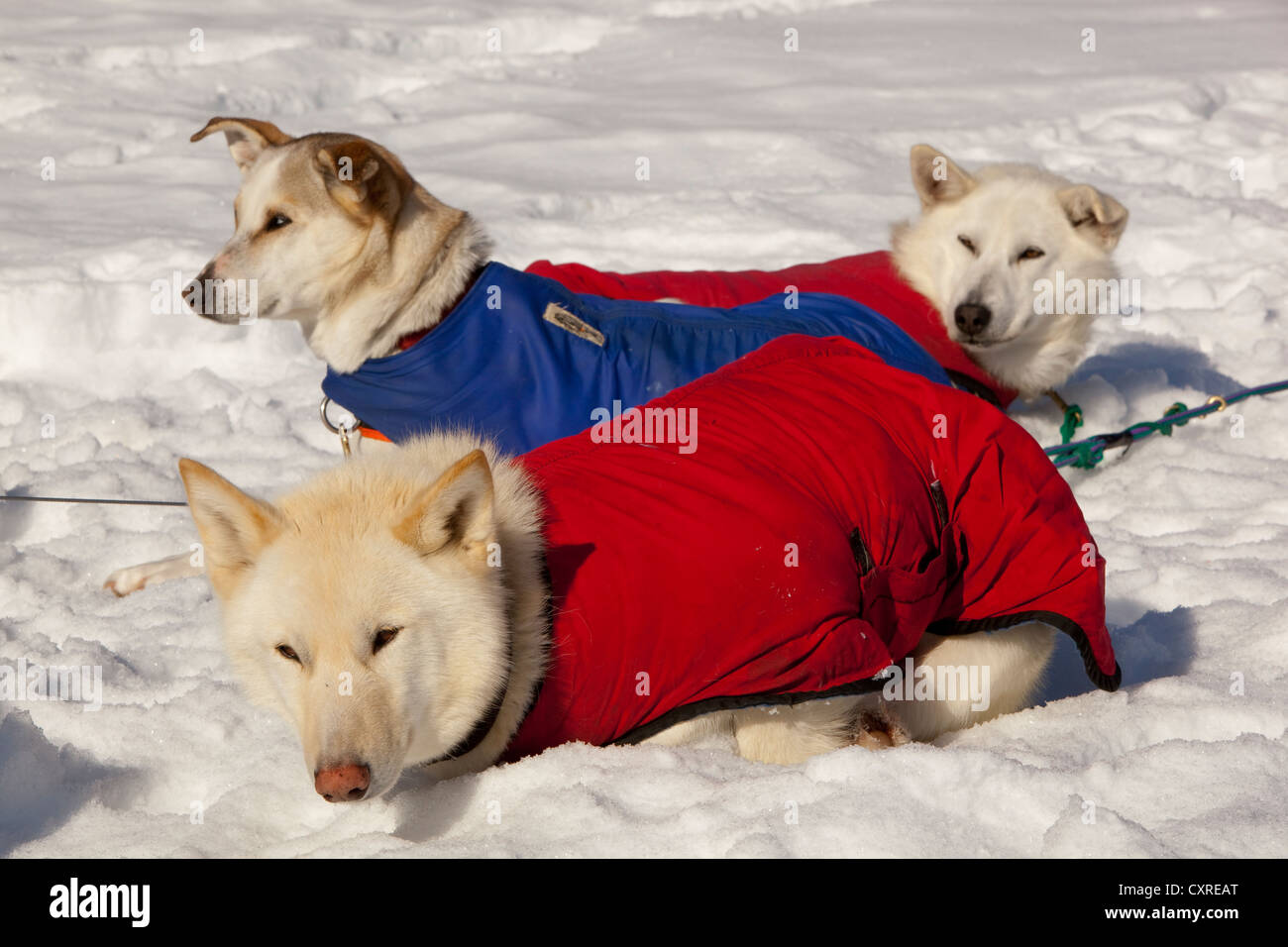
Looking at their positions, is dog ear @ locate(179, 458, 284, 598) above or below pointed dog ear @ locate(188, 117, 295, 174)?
below

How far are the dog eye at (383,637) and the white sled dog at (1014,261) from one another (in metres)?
3.35

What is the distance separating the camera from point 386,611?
2.43 meters

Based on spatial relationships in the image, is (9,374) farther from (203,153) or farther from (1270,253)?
(1270,253)

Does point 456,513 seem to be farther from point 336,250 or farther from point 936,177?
point 936,177

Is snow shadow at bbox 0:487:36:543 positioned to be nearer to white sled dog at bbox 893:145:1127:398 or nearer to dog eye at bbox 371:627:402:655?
dog eye at bbox 371:627:402:655

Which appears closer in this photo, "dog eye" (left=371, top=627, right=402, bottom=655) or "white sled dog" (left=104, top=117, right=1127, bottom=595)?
"dog eye" (left=371, top=627, right=402, bottom=655)

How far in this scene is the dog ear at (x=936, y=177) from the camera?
543 cm

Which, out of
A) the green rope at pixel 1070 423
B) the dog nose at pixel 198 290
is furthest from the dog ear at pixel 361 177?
the green rope at pixel 1070 423

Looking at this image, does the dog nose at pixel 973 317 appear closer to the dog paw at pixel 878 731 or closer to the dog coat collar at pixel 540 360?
the dog coat collar at pixel 540 360

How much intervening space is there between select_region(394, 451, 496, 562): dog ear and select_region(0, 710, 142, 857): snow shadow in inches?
42.6

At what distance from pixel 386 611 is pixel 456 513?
237 millimetres

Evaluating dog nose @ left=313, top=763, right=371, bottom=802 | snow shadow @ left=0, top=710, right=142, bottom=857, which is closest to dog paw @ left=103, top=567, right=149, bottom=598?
snow shadow @ left=0, top=710, right=142, bottom=857

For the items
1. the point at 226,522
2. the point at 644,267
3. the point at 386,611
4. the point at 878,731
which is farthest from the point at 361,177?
the point at 644,267

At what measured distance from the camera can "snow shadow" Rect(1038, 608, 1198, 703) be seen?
11.5ft
